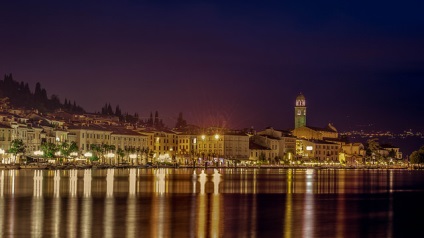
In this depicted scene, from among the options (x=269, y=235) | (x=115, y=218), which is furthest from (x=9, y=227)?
(x=269, y=235)

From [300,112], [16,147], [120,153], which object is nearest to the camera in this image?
[16,147]

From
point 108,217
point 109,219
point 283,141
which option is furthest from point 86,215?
point 283,141

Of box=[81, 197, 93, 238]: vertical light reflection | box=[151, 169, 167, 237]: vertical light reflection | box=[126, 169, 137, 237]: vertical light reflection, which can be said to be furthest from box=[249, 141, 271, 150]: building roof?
box=[81, 197, 93, 238]: vertical light reflection

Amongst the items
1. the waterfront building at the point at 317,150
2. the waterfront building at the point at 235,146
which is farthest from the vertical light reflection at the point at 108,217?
the waterfront building at the point at 317,150

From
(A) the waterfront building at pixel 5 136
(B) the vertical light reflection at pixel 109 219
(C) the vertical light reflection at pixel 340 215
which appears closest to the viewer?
(B) the vertical light reflection at pixel 109 219

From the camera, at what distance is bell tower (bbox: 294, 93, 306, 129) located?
190750 millimetres

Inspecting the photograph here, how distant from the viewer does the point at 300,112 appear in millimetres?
190750

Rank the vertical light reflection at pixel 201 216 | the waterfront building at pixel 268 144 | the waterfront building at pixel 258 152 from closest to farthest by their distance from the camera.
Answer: the vertical light reflection at pixel 201 216 → the waterfront building at pixel 258 152 → the waterfront building at pixel 268 144

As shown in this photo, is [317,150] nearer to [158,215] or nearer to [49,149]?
[49,149]

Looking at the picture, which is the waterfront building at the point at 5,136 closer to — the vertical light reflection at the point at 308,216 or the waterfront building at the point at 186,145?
the waterfront building at the point at 186,145

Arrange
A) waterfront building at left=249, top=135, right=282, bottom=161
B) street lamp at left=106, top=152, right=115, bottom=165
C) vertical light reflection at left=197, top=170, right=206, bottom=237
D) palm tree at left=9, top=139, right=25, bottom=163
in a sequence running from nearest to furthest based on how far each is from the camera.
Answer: vertical light reflection at left=197, top=170, right=206, bottom=237, palm tree at left=9, top=139, right=25, bottom=163, street lamp at left=106, top=152, right=115, bottom=165, waterfront building at left=249, top=135, right=282, bottom=161

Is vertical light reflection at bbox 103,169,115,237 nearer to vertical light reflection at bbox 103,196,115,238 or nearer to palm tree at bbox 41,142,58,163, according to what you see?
vertical light reflection at bbox 103,196,115,238

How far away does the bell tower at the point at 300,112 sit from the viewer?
190750mm

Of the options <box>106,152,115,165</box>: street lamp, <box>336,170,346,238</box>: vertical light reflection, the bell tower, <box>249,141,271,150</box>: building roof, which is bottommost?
<box>336,170,346,238</box>: vertical light reflection
